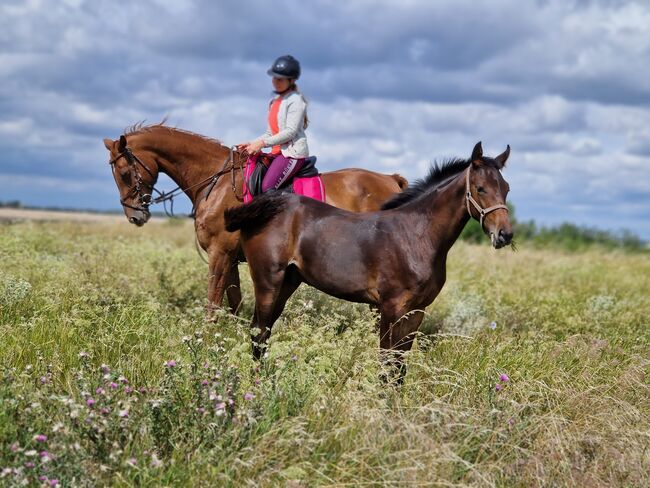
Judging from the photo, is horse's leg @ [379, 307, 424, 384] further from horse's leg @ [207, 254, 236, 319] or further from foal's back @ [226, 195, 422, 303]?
horse's leg @ [207, 254, 236, 319]

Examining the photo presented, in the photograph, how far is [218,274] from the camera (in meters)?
9.30

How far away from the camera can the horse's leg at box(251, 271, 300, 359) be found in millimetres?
7578

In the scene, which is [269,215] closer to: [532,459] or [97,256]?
[532,459]

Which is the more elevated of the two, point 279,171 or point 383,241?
point 279,171

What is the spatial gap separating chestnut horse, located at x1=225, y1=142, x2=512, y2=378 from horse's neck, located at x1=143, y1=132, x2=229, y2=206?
7.25 ft

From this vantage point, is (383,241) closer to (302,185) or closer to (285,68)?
(302,185)

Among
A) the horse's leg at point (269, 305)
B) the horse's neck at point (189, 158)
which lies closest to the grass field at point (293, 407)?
the horse's leg at point (269, 305)

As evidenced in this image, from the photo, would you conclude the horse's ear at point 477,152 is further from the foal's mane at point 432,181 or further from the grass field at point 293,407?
the grass field at point 293,407

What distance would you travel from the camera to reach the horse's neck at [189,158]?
9.77m

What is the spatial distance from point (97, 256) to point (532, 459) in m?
9.32

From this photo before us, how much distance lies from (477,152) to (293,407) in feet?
9.11

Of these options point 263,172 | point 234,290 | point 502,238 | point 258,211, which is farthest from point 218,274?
point 502,238

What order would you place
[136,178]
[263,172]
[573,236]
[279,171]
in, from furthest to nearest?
[573,236] → [136,178] → [263,172] → [279,171]

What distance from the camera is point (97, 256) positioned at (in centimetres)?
1307
